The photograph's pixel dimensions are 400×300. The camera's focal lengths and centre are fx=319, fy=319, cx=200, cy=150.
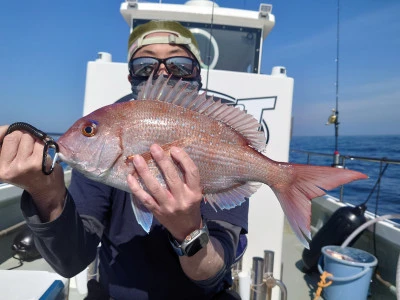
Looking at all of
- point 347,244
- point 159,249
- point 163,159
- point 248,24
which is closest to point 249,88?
point 248,24

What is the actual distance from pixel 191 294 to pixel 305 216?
83cm

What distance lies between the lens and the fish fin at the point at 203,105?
140cm

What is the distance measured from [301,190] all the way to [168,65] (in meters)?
1.13

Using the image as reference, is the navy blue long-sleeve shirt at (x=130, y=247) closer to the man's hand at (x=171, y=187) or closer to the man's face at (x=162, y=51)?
the man's hand at (x=171, y=187)

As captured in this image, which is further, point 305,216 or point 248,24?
point 248,24

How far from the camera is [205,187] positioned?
4.67 feet

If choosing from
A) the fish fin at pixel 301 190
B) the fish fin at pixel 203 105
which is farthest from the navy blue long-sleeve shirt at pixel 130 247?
the fish fin at pixel 203 105

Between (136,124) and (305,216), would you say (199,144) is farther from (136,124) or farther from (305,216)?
(305,216)

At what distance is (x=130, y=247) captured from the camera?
1.83 m

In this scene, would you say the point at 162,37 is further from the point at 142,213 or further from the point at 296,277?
the point at 296,277

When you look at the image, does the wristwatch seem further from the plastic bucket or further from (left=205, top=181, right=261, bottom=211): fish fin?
the plastic bucket

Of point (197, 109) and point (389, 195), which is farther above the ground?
point (197, 109)

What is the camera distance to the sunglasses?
2.00m

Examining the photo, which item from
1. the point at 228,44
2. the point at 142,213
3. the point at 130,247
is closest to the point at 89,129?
the point at 142,213
